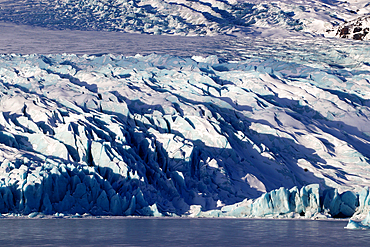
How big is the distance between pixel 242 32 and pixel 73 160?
39759 millimetres

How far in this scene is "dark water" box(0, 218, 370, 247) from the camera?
14.1 meters

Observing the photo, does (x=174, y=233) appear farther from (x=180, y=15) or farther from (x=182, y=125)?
(x=180, y=15)

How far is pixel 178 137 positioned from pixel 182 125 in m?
2.15

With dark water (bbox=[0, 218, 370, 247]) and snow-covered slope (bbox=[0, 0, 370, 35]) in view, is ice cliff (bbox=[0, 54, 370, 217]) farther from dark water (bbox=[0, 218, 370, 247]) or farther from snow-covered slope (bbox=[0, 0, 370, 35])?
snow-covered slope (bbox=[0, 0, 370, 35])

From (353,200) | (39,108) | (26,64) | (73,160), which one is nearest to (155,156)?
(73,160)

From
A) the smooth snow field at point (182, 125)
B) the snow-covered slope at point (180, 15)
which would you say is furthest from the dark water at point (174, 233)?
the snow-covered slope at point (180, 15)

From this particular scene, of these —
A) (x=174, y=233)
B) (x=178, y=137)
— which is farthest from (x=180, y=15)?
(x=174, y=233)

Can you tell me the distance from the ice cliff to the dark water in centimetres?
177

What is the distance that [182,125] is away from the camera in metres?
28.5

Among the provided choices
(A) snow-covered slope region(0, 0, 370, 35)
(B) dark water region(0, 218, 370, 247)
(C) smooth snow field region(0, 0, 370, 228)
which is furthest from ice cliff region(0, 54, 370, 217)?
(A) snow-covered slope region(0, 0, 370, 35)

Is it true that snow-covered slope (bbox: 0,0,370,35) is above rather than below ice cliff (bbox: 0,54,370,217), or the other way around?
above

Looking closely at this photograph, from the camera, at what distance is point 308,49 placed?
47156 mm

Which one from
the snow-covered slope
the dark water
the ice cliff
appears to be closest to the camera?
the dark water

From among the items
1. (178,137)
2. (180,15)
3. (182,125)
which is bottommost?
(178,137)
